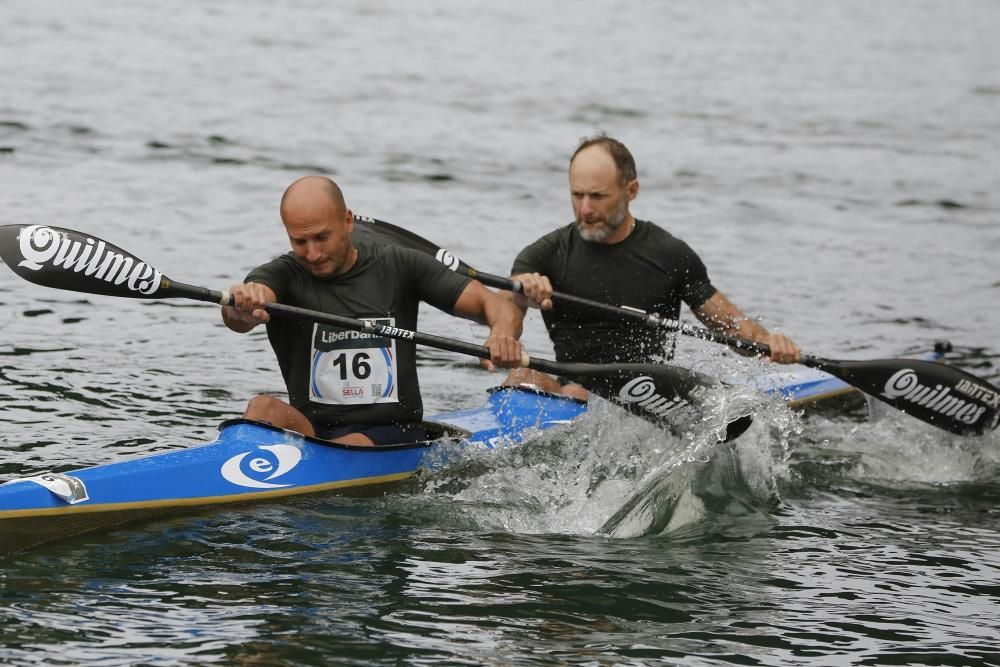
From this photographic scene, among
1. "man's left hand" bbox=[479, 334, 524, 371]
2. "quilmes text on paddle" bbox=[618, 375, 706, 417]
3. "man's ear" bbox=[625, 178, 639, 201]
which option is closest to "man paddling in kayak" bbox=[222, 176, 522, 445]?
"man's left hand" bbox=[479, 334, 524, 371]

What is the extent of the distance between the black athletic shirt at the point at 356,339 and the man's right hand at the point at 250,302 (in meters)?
0.21

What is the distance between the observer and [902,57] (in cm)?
3222

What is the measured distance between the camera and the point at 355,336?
26.0 ft

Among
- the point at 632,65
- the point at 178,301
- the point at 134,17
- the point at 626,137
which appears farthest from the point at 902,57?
the point at 178,301

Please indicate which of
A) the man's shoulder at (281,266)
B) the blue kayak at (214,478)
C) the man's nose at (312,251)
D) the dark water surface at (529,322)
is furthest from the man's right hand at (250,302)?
the dark water surface at (529,322)

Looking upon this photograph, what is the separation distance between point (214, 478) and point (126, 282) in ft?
3.80

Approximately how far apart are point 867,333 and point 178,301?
6.12 meters

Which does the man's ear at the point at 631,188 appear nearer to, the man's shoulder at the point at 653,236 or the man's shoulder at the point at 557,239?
the man's shoulder at the point at 653,236

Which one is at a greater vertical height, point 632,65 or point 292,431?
point 632,65

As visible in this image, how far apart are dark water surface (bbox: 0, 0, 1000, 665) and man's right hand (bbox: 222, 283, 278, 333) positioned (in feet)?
3.24

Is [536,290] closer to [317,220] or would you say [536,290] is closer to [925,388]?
[317,220]

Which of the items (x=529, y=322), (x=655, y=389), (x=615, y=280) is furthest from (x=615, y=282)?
(x=529, y=322)

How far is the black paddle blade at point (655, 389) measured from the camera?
27.7 feet

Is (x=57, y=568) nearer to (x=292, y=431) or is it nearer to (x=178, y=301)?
(x=292, y=431)
